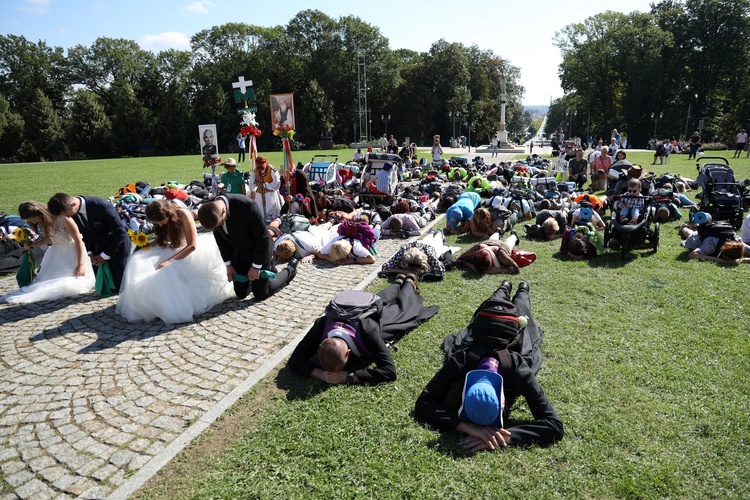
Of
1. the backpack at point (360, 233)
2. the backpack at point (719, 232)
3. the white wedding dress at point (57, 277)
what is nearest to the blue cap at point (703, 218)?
the backpack at point (719, 232)

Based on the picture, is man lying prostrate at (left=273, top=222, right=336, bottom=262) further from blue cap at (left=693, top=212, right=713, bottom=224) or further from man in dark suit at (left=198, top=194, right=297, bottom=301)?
blue cap at (left=693, top=212, right=713, bottom=224)

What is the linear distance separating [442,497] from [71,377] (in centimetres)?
405

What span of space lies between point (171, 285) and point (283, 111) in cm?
791

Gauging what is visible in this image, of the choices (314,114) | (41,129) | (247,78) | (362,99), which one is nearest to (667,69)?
(362,99)

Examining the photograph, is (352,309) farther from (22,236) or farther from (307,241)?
(22,236)

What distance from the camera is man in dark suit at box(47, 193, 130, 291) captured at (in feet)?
22.5

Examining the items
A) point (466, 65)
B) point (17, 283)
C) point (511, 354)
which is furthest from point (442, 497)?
point (466, 65)

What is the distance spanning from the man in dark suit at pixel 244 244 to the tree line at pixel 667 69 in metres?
60.1

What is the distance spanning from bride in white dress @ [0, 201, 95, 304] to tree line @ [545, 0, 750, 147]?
61.9 m

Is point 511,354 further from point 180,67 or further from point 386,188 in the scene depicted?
point 180,67

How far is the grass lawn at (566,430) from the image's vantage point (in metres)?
3.27

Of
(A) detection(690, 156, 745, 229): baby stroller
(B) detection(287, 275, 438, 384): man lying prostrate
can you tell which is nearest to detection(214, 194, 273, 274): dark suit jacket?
(B) detection(287, 275, 438, 384): man lying prostrate

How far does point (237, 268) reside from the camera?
21.9 ft

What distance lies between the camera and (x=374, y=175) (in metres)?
14.1
